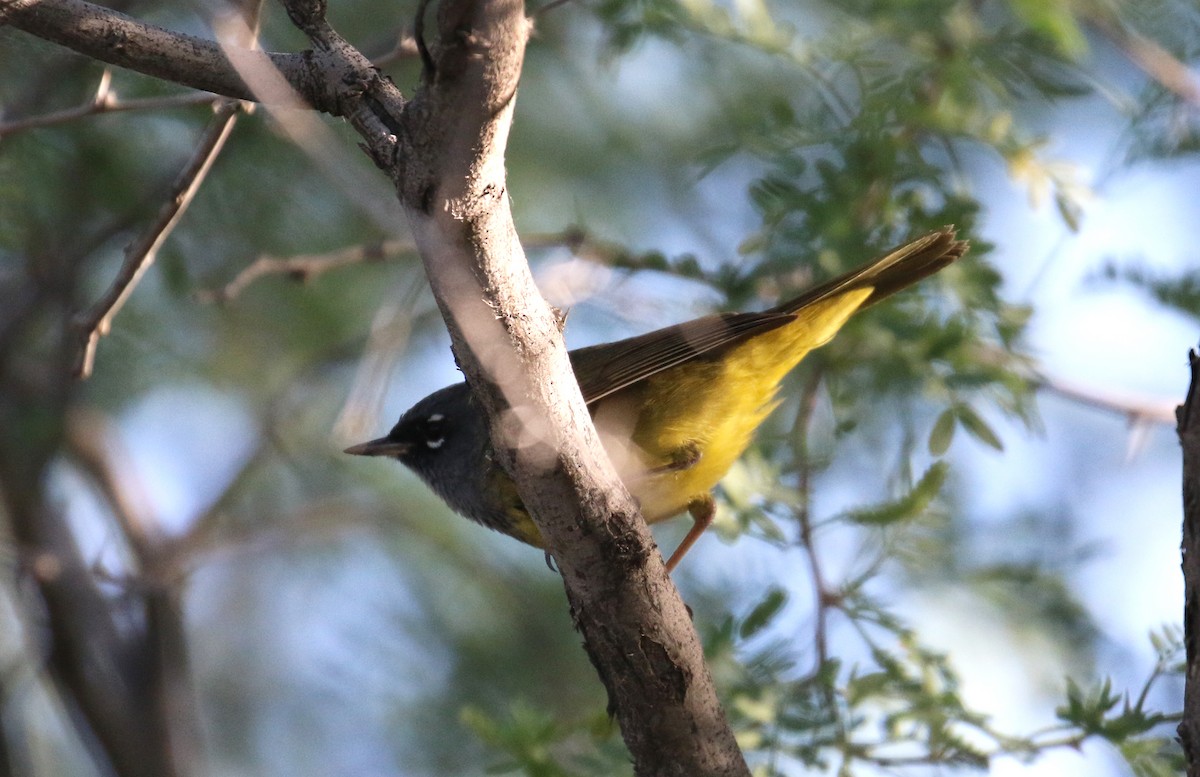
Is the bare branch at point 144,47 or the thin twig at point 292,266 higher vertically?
the thin twig at point 292,266

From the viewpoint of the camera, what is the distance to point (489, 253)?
2186 millimetres

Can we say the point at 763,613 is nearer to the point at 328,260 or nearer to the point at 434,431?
the point at 434,431

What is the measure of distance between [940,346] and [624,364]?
1018 millimetres

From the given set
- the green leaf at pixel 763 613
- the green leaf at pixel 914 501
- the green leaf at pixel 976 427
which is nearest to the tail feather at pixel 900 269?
the green leaf at pixel 976 427

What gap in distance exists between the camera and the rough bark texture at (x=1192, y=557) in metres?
2.37

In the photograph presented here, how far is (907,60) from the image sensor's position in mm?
4496

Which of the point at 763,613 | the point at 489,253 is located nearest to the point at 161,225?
the point at 489,253

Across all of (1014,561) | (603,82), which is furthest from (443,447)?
(603,82)

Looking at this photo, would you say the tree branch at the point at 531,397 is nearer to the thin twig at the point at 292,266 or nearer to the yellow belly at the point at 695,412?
the yellow belly at the point at 695,412

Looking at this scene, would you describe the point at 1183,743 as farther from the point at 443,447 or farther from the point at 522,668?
the point at 522,668

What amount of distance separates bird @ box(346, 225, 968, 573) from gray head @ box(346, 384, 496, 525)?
0.06 metres

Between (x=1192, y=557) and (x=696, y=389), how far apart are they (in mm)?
1814

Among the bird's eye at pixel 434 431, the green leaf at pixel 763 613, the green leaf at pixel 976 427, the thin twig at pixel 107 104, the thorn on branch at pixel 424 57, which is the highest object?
the thin twig at pixel 107 104

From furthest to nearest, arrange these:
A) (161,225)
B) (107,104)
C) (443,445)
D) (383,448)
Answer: (383,448) → (443,445) → (107,104) → (161,225)
